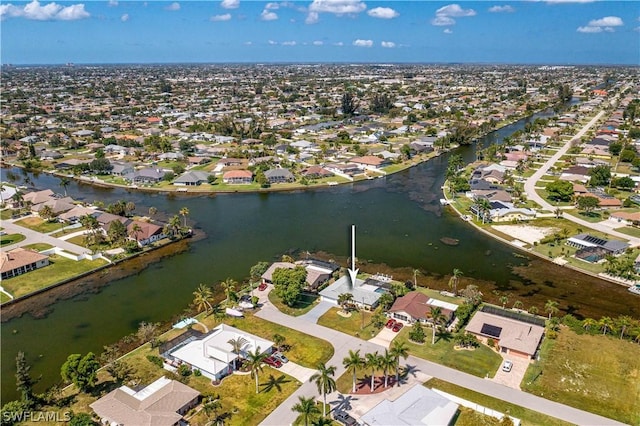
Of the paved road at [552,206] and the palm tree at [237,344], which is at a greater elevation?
the paved road at [552,206]

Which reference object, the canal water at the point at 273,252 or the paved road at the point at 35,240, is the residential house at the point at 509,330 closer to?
the canal water at the point at 273,252

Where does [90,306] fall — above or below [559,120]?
below

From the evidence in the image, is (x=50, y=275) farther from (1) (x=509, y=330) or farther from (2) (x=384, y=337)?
(1) (x=509, y=330)

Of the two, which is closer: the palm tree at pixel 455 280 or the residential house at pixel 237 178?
the palm tree at pixel 455 280

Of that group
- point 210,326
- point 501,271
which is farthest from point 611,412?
point 210,326

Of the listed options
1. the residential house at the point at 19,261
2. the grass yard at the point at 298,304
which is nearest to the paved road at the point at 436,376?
the grass yard at the point at 298,304

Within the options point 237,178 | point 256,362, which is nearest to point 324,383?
point 256,362

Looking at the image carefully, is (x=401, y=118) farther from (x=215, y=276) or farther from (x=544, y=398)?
(x=544, y=398)
